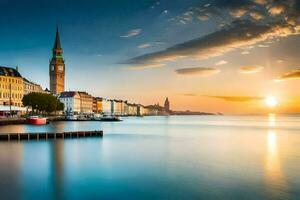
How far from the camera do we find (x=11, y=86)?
150875mm

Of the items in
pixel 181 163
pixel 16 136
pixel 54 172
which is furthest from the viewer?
pixel 16 136

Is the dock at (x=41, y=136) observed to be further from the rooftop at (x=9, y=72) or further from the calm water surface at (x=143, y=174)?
the rooftop at (x=9, y=72)

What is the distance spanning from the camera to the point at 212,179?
31.5m

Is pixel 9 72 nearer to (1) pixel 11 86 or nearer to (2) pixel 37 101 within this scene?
(1) pixel 11 86

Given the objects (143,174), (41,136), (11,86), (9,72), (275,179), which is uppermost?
(9,72)

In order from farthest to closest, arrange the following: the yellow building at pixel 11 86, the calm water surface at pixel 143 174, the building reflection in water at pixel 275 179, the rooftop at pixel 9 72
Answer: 1. the rooftop at pixel 9 72
2. the yellow building at pixel 11 86
3. the building reflection in water at pixel 275 179
4. the calm water surface at pixel 143 174

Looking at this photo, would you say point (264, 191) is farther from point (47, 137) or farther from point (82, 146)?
point (47, 137)

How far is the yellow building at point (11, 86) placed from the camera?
145625mm

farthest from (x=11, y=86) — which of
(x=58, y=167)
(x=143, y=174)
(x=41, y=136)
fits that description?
(x=143, y=174)

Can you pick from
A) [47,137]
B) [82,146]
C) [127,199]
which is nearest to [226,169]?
[127,199]

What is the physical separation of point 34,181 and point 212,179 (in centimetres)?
1514

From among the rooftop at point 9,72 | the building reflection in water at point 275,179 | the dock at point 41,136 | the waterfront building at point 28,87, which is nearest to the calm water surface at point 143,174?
the building reflection in water at point 275,179

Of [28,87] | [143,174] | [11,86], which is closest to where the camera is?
[143,174]

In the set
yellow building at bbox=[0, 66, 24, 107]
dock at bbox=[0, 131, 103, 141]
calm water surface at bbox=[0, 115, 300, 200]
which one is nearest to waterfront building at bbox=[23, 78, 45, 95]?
yellow building at bbox=[0, 66, 24, 107]
